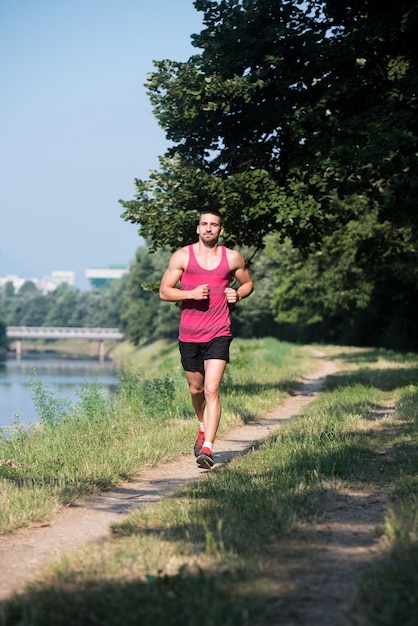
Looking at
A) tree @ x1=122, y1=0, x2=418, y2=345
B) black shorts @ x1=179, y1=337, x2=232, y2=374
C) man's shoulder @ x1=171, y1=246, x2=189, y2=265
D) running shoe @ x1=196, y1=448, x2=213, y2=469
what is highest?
tree @ x1=122, y1=0, x2=418, y2=345

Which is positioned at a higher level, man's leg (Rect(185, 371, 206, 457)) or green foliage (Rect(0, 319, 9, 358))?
man's leg (Rect(185, 371, 206, 457))

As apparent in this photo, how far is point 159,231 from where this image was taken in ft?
51.1

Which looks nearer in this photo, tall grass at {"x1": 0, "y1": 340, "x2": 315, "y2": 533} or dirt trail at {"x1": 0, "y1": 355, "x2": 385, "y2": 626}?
dirt trail at {"x1": 0, "y1": 355, "x2": 385, "y2": 626}

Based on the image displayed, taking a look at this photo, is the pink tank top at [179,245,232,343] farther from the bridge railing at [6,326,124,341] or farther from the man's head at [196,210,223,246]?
the bridge railing at [6,326,124,341]

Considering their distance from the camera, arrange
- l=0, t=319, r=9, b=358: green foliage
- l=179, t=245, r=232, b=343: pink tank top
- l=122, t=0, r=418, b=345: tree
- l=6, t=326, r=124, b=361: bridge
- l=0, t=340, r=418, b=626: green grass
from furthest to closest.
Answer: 1. l=6, t=326, r=124, b=361: bridge
2. l=0, t=319, r=9, b=358: green foliage
3. l=122, t=0, r=418, b=345: tree
4. l=179, t=245, r=232, b=343: pink tank top
5. l=0, t=340, r=418, b=626: green grass

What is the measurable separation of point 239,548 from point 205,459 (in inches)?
128

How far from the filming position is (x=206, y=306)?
812 cm

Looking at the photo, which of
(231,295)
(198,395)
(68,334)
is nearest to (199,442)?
(198,395)

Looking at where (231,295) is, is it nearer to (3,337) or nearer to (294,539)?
(294,539)

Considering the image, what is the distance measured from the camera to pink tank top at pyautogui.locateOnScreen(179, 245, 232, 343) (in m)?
8.02

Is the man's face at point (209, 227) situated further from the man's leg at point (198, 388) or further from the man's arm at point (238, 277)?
the man's leg at point (198, 388)

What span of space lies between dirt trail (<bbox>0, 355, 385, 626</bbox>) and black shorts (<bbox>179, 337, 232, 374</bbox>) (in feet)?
3.48

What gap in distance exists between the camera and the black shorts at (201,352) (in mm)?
8156

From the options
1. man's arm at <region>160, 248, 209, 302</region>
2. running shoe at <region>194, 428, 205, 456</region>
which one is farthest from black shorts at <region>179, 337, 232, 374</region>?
running shoe at <region>194, 428, 205, 456</region>
